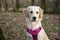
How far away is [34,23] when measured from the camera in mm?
7316

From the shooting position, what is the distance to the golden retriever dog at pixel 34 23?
709cm

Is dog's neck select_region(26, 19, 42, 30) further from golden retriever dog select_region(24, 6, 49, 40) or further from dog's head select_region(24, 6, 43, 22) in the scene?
dog's head select_region(24, 6, 43, 22)

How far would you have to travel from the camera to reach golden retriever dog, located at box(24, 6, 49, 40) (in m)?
7.09

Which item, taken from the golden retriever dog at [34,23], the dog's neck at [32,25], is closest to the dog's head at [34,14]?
the golden retriever dog at [34,23]

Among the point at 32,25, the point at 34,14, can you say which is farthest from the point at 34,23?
the point at 34,14

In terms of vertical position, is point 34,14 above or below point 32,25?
above

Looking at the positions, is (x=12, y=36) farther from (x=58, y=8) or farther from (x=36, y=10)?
(x=58, y=8)

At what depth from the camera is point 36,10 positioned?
7.11m

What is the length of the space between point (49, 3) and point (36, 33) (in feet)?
63.5

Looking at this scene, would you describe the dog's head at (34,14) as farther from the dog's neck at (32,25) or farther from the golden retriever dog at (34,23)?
the dog's neck at (32,25)

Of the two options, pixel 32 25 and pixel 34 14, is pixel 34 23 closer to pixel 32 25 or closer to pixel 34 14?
pixel 32 25

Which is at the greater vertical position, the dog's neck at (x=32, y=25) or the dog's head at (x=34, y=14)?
the dog's head at (x=34, y=14)

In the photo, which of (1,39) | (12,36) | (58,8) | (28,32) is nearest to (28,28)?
(28,32)

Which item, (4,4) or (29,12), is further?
(4,4)
